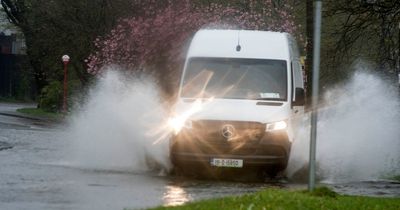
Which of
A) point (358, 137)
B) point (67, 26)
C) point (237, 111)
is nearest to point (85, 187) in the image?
point (237, 111)

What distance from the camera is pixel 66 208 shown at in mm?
10141

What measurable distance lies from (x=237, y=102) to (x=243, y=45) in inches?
55.0

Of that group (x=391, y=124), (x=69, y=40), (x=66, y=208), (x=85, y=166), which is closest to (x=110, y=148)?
(x=85, y=166)

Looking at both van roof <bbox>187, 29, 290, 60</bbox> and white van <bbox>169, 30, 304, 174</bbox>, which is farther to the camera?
van roof <bbox>187, 29, 290, 60</bbox>

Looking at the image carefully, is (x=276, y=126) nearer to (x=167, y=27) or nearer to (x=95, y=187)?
(x=95, y=187)

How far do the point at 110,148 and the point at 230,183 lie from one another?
14.6 feet

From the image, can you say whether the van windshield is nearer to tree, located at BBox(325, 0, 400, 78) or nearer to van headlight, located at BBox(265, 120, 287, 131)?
van headlight, located at BBox(265, 120, 287, 131)

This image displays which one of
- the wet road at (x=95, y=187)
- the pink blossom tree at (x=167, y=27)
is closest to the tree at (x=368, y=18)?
the wet road at (x=95, y=187)

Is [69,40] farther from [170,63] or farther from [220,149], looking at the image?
[220,149]

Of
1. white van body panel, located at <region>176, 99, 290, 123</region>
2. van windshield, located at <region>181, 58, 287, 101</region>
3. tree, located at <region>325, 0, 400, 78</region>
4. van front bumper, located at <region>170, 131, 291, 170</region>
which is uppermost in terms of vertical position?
tree, located at <region>325, 0, 400, 78</region>

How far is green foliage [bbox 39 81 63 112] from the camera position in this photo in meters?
45.6

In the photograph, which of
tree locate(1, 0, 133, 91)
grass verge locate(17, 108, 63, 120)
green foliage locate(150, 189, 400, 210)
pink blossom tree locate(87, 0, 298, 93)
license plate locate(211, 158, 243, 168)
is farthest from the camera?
grass verge locate(17, 108, 63, 120)

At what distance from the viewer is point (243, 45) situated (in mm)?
15414

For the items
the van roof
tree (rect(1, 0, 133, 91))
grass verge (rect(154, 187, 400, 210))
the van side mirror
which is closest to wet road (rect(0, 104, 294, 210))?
grass verge (rect(154, 187, 400, 210))
